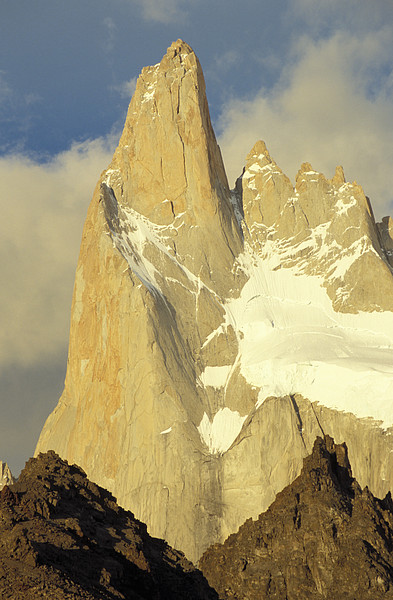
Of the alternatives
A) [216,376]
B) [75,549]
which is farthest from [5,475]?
[75,549]

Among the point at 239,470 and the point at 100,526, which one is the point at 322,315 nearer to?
the point at 239,470

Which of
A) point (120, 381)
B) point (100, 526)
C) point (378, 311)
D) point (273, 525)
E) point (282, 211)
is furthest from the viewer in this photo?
point (282, 211)

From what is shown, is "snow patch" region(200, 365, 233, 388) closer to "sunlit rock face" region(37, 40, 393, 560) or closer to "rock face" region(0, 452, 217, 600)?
"sunlit rock face" region(37, 40, 393, 560)

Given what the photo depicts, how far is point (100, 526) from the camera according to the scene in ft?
124

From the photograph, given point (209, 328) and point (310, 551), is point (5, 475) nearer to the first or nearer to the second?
point (209, 328)

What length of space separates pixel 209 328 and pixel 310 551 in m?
62.2

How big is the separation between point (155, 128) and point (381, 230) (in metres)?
29.6

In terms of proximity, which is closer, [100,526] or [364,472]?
[100,526]

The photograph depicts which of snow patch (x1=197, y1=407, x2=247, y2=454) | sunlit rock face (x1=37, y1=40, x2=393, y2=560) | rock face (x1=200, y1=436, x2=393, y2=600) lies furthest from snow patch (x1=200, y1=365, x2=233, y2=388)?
rock face (x1=200, y1=436, x2=393, y2=600)

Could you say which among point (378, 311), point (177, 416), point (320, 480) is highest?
point (378, 311)

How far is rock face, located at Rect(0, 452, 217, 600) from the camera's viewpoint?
30297 millimetres

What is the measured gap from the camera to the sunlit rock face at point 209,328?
89.6 m

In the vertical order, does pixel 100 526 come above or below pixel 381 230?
below

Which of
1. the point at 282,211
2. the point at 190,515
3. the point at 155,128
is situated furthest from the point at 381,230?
the point at 190,515
